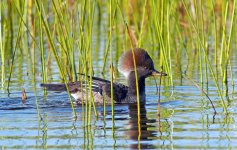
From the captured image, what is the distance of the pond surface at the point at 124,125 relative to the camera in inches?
289

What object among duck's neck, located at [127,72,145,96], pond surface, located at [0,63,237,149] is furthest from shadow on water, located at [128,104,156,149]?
duck's neck, located at [127,72,145,96]

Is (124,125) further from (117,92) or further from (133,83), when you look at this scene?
A: (133,83)

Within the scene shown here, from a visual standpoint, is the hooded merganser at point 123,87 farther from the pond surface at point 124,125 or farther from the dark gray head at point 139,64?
the pond surface at point 124,125

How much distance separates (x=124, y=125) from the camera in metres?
8.41

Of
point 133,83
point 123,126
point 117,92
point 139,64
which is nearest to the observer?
point 123,126

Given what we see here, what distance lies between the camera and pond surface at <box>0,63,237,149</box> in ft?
24.1

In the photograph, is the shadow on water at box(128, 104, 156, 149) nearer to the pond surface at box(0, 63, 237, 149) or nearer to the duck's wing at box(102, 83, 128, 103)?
the pond surface at box(0, 63, 237, 149)

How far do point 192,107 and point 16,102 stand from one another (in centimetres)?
243

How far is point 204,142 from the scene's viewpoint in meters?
7.29

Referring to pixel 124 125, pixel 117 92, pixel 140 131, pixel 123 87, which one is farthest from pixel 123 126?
pixel 123 87

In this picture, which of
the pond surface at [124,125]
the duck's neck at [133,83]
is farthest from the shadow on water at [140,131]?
the duck's neck at [133,83]

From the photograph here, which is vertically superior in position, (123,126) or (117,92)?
(117,92)

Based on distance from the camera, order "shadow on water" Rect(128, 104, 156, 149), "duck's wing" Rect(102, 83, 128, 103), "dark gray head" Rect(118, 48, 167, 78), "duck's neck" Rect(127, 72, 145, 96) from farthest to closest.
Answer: "duck's neck" Rect(127, 72, 145, 96) → "dark gray head" Rect(118, 48, 167, 78) → "duck's wing" Rect(102, 83, 128, 103) → "shadow on water" Rect(128, 104, 156, 149)

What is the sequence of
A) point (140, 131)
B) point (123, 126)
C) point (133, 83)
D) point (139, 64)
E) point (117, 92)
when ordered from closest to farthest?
point (140, 131), point (123, 126), point (117, 92), point (139, 64), point (133, 83)
